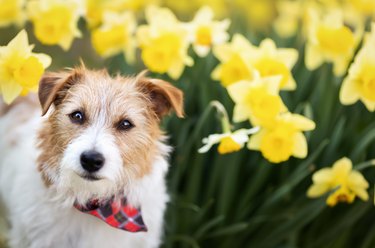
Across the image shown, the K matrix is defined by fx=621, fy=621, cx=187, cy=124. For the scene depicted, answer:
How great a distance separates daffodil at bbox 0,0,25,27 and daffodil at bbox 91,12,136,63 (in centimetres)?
47

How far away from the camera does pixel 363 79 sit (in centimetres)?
333

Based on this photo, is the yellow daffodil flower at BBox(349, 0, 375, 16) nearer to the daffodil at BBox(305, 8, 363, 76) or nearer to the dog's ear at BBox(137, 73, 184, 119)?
the daffodil at BBox(305, 8, 363, 76)

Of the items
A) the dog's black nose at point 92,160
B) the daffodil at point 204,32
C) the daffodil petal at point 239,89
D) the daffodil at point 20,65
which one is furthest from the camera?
the daffodil at point 204,32

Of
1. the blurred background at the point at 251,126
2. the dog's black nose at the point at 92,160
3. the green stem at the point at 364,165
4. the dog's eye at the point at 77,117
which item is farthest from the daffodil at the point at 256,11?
the dog's black nose at the point at 92,160

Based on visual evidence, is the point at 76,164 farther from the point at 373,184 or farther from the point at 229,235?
the point at 373,184

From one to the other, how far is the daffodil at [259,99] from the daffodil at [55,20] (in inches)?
40.8

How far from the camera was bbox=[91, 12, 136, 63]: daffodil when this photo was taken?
378 cm

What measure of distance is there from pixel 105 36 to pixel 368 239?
6.49 feet

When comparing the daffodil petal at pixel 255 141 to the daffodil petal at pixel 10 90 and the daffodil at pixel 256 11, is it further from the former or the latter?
the daffodil at pixel 256 11

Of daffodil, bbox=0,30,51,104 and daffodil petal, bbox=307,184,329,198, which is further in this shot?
daffodil petal, bbox=307,184,329,198


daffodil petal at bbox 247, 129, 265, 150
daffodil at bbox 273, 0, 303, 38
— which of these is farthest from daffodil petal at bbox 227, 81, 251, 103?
daffodil at bbox 273, 0, 303, 38

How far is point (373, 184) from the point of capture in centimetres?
362

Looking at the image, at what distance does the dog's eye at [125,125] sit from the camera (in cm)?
288

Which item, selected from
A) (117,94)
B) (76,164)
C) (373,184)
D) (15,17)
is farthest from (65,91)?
(373,184)
